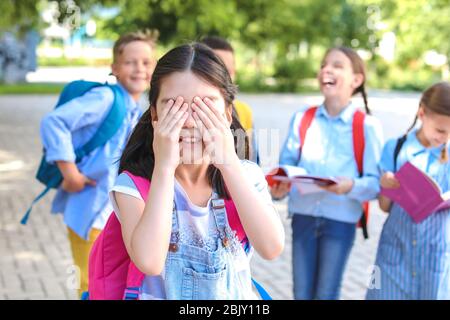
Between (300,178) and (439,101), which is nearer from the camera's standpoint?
(439,101)

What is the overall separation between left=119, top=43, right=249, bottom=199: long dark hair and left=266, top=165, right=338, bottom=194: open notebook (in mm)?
1433

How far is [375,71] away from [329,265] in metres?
30.3

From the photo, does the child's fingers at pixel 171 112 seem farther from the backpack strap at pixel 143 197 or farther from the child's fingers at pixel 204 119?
the backpack strap at pixel 143 197

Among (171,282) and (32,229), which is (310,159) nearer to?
(171,282)

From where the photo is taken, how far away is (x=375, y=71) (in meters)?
32.3

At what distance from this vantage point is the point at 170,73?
1.57 meters

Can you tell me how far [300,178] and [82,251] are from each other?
1280 millimetres

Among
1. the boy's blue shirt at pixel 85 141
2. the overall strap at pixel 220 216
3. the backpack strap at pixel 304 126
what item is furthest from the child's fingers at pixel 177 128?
the backpack strap at pixel 304 126

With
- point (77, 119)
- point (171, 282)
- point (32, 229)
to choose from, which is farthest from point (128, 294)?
point (32, 229)

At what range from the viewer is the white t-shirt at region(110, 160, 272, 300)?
159cm

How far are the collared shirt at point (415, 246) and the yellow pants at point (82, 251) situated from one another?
1.57 meters

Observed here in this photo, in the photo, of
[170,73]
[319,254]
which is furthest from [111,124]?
[170,73]

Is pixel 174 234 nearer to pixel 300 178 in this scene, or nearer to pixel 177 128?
pixel 177 128

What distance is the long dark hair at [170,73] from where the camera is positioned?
1.58 meters
